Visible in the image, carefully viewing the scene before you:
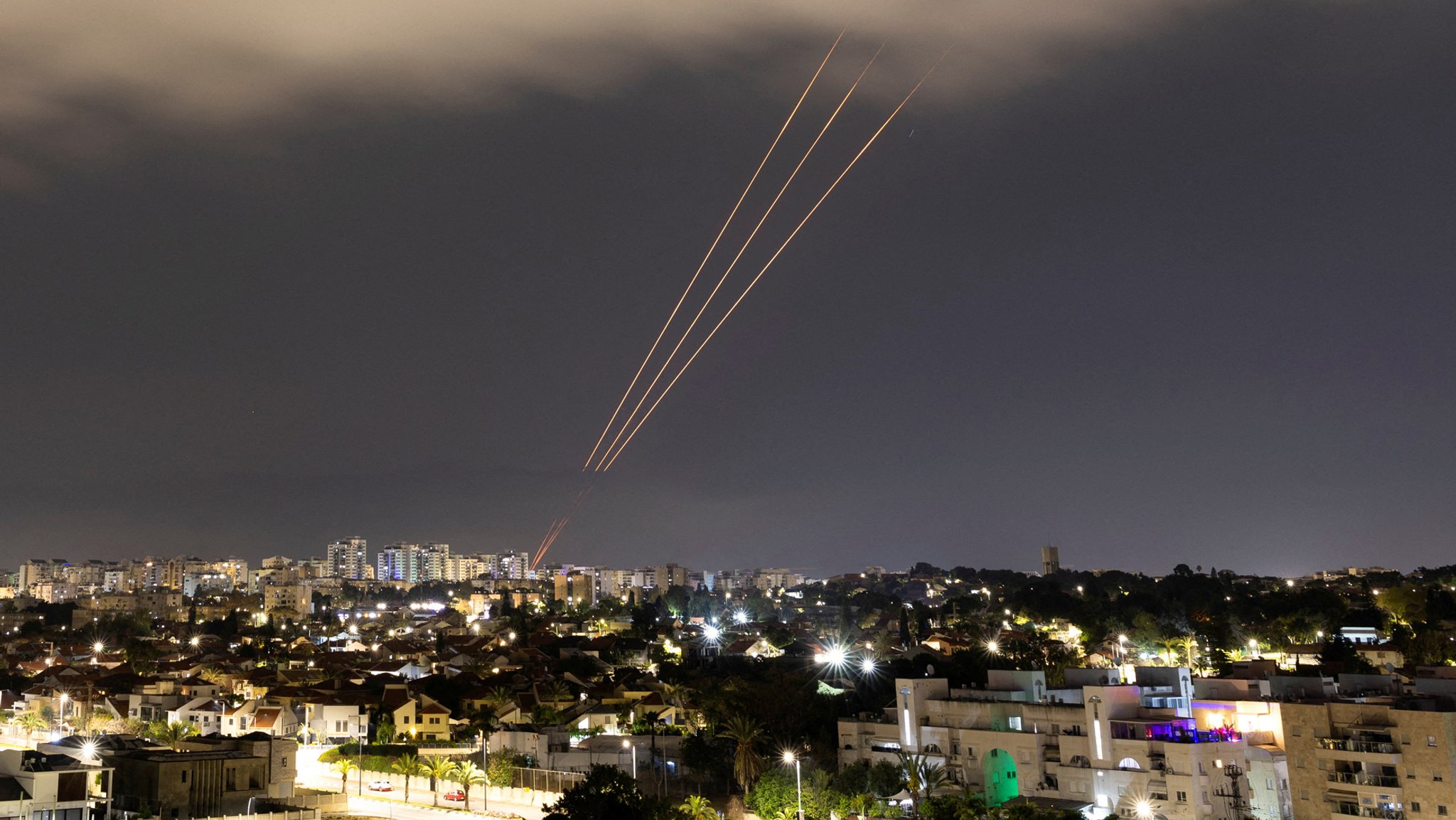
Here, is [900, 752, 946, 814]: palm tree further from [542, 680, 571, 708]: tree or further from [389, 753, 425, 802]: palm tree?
[542, 680, 571, 708]: tree

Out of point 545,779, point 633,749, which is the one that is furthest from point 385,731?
point 633,749

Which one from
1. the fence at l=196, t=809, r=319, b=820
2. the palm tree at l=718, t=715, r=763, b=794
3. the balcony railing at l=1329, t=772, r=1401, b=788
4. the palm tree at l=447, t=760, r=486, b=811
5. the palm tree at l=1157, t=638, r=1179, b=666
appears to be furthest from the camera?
the palm tree at l=1157, t=638, r=1179, b=666

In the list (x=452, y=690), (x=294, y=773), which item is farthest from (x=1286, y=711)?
(x=452, y=690)

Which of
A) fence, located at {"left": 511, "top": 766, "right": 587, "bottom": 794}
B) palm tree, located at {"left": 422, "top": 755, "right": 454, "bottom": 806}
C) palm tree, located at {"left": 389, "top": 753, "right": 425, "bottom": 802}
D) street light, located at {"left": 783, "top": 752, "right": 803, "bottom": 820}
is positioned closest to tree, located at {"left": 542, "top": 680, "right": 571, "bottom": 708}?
palm tree, located at {"left": 422, "top": 755, "right": 454, "bottom": 806}

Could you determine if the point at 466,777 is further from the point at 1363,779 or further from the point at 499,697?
the point at 1363,779

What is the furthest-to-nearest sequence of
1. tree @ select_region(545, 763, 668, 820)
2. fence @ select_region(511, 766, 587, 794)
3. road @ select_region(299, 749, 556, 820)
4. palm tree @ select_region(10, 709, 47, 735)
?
palm tree @ select_region(10, 709, 47, 735)
fence @ select_region(511, 766, 587, 794)
road @ select_region(299, 749, 556, 820)
tree @ select_region(545, 763, 668, 820)
